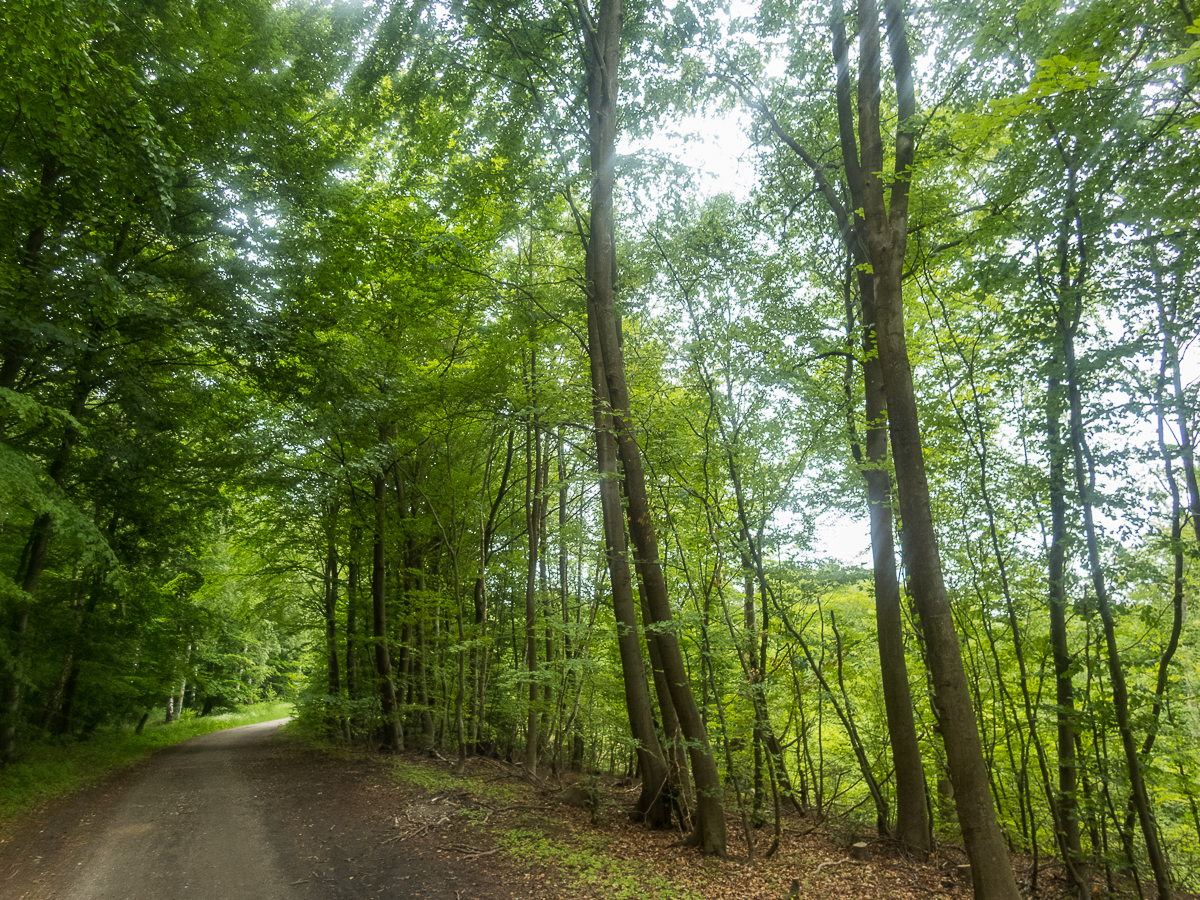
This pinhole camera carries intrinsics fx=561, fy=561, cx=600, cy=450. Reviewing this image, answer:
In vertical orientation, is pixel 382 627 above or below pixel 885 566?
below

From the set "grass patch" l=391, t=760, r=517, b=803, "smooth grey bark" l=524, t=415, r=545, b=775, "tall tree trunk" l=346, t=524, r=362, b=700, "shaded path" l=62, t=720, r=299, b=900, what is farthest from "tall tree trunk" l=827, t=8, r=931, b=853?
"tall tree trunk" l=346, t=524, r=362, b=700

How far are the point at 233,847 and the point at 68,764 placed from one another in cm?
624

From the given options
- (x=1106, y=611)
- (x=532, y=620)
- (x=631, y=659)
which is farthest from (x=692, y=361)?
(x=532, y=620)

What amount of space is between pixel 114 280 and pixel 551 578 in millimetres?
10144

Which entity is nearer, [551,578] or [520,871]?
[520,871]

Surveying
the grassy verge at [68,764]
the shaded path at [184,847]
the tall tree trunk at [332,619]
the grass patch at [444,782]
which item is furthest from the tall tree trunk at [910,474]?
the tall tree trunk at [332,619]

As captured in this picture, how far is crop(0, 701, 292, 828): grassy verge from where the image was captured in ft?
26.0

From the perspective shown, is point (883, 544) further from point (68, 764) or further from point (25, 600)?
point (68, 764)

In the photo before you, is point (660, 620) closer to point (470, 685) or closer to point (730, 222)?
point (730, 222)

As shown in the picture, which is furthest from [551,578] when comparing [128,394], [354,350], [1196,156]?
[1196,156]

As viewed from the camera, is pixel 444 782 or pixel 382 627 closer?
pixel 444 782

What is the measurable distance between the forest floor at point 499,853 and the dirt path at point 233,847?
27 mm

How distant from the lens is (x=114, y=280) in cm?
637

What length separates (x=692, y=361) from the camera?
7465 mm
